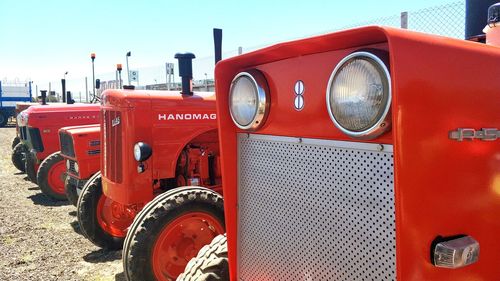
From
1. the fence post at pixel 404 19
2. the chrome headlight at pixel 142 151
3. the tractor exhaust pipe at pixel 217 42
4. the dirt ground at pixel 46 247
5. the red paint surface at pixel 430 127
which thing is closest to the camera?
the red paint surface at pixel 430 127

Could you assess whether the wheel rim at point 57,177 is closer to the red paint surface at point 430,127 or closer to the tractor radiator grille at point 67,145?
the tractor radiator grille at point 67,145

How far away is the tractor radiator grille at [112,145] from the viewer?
3.81 metres

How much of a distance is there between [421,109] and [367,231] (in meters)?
0.41

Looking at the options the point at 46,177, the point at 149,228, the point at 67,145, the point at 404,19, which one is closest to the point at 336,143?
the point at 149,228

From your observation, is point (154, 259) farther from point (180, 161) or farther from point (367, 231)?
point (367, 231)

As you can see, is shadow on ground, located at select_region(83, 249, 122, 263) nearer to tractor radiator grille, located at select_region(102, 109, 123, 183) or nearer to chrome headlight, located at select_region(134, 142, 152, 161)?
tractor radiator grille, located at select_region(102, 109, 123, 183)

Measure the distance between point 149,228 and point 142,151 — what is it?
0.84 meters

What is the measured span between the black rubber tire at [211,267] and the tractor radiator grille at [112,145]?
2.02 meters

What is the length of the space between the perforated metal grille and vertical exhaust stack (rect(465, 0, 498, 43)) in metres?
1.42

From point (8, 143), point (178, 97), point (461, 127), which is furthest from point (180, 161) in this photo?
point (8, 143)

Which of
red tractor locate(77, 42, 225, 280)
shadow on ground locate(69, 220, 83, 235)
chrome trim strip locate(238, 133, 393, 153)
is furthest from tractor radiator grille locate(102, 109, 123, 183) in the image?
chrome trim strip locate(238, 133, 393, 153)

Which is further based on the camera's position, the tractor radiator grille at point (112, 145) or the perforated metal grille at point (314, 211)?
the tractor radiator grille at point (112, 145)

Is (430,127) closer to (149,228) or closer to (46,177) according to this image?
(149,228)

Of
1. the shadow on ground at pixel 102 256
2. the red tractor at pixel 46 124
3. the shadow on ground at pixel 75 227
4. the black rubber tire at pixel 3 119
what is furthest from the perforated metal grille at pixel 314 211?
the black rubber tire at pixel 3 119
